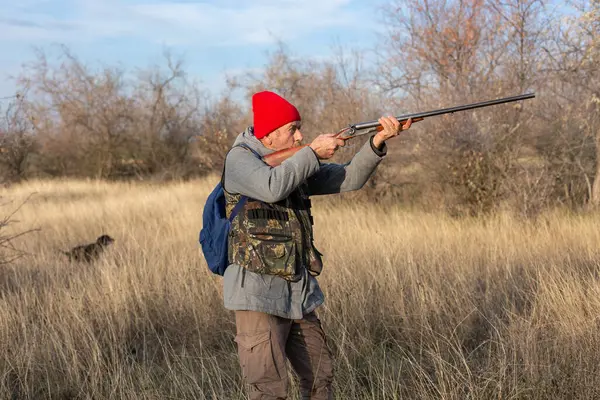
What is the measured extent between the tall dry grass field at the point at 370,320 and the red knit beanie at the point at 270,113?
4.72 ft

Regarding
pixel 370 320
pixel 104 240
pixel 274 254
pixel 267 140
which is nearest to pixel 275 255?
pixel 274 254

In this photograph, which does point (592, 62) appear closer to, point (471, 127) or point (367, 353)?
point (471, 127)

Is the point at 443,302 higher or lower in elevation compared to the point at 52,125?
lower

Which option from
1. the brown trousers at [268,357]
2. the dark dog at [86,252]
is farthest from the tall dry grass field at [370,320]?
the brown trousers at [268,357]

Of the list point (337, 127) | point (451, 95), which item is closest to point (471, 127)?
point (451, 95)

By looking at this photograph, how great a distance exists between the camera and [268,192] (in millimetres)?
2344

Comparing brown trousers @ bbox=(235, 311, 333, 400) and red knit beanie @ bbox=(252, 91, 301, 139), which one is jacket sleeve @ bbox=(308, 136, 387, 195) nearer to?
red knit beanie @ bbox=(252, 91, 301, 139)

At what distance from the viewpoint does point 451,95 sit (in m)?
9.07

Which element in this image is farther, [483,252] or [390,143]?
[390,143]

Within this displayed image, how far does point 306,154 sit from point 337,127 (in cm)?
863

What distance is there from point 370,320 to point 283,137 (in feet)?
6.59

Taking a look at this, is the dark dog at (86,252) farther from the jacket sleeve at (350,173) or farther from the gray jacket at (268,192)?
the gray jacket at (268,192)

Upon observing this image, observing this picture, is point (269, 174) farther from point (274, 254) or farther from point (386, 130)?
point (386, 130)

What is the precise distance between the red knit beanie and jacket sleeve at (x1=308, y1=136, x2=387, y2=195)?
0.35 m
